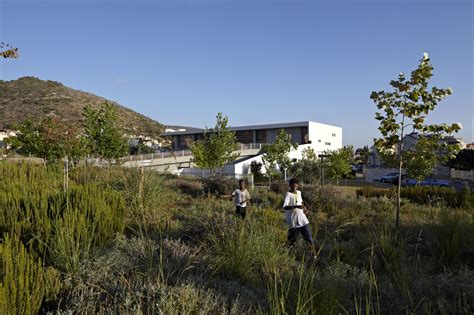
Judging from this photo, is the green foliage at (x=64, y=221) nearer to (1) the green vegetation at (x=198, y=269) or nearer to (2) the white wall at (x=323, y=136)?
(1) the green vegetation at (x=198, y=269)

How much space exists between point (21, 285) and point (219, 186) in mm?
12528

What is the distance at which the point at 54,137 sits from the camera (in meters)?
12.0

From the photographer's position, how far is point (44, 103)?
273 ft

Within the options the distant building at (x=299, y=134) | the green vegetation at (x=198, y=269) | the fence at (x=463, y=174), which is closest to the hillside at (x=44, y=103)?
the distant building at (x=299, y=134)

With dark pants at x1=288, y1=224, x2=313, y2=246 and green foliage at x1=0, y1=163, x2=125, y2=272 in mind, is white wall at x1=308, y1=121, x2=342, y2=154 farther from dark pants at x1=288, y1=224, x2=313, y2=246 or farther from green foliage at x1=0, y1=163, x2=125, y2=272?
green foliage at x1=0, y1=163, x2=125, y2=272

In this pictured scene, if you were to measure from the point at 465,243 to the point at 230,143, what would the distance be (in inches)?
1083

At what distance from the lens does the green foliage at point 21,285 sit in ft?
10.1

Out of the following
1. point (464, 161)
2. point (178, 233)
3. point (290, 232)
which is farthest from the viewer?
point (464, 161)

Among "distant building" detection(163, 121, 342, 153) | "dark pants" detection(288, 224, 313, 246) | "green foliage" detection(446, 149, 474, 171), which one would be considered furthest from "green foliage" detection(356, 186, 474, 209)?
"distant building" detection(163, 121, 342, 153)

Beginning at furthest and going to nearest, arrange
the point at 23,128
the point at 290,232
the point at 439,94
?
the point at 23,128
the point at 439,94
the point at 290,232

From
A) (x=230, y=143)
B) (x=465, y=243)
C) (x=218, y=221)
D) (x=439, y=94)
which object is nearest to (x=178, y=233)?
(x=218, y=221)

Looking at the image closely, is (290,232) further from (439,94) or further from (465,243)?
(439,94)

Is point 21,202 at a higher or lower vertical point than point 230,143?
lower

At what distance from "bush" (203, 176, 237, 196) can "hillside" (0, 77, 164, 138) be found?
59.6 meters
